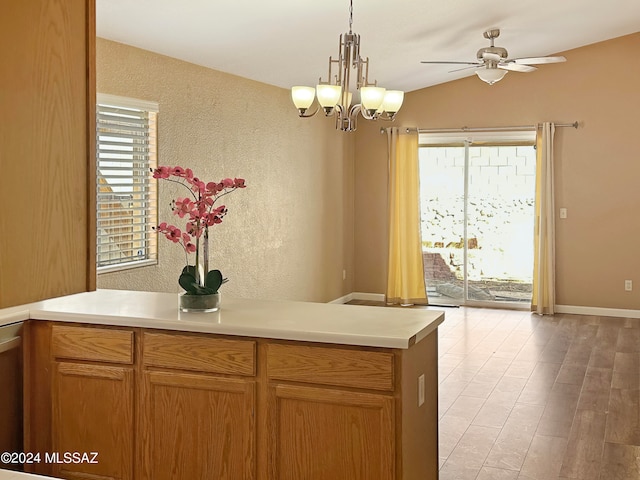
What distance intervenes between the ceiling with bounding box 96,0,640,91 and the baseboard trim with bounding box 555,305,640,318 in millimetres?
2850

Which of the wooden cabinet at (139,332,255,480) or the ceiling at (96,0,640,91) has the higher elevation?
the ceiling at (96,0,640,91)

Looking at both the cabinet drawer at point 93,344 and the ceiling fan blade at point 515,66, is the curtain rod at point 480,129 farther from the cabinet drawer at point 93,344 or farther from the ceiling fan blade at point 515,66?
the cabinet drawer at point 93,344

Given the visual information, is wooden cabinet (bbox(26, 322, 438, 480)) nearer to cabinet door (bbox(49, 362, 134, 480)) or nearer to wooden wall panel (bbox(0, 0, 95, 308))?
cabinet door (bbox(49, 362, 134, 480))

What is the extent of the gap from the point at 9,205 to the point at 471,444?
3749 millimetres

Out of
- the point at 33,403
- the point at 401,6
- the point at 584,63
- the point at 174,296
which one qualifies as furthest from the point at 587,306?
the point at 33,403

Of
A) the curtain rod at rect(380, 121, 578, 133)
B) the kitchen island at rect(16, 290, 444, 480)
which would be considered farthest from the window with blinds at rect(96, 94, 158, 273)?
the curtain rod at rect(380, 121, 578, 133)

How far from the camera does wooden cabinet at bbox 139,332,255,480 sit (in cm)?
298

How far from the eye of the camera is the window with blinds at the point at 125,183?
4.81 metres

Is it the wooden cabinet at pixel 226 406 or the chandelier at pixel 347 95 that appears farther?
the chandelier at pixel 347 95

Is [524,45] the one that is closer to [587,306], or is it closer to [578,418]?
[587,306]

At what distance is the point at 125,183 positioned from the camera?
501 cm

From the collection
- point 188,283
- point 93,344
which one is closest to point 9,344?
point 93,344

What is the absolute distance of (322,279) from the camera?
8.53 meters

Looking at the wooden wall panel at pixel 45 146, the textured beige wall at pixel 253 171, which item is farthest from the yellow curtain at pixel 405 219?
the wooden wall panel at pixel 45 146
